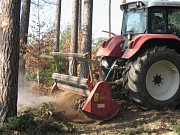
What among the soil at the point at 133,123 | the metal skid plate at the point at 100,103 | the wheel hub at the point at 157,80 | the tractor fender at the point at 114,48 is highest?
the tractor fender at the point at 114,48

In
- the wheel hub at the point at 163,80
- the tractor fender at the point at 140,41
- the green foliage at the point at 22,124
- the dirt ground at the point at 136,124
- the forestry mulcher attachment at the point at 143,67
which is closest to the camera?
the green foliage at the point at 22,124

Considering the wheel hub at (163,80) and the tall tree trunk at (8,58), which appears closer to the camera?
the tall tree trunk at (8,58)

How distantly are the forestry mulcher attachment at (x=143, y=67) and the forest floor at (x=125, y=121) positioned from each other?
22cm

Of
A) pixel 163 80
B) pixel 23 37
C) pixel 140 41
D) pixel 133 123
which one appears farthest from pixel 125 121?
pixel 23 37

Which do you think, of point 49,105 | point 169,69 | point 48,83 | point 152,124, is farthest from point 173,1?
point 48,83

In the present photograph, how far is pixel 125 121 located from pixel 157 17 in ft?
8.42

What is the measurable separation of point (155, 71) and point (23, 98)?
3699mm

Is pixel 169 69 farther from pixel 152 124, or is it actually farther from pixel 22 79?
pixel 22 79

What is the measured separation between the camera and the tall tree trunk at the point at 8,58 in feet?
16.1

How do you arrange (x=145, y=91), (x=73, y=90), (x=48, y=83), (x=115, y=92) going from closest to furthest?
(x=145, y=91), (x=73, y=90), (x=115, y=92), (x=48, y=83)

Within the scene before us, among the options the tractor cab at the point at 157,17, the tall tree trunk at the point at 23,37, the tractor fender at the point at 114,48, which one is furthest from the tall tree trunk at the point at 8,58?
the tall tree trunk at the point at 23,37

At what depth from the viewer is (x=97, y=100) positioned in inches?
213

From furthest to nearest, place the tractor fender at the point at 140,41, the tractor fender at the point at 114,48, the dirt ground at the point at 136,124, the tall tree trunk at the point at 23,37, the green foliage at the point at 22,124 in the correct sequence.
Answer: the tall tree trunk at the point at 23,37, the tractor fender at the point at 114,48, the tractor fender at the point at 140,41, the dirt ground at the point at 136,124, the green foliage at the point at 22,124

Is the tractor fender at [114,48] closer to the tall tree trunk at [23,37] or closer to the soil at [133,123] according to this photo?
the soil at [133,123]
